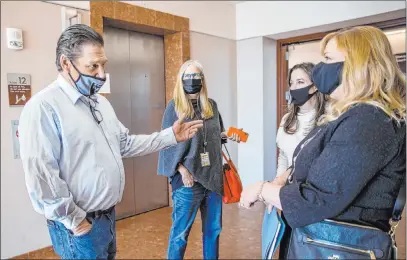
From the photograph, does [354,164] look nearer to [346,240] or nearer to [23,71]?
[346,240]

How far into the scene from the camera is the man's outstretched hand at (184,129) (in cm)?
167

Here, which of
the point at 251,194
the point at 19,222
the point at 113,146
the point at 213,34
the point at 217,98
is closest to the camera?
the point at 251,194

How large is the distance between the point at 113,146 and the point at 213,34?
1.55 m

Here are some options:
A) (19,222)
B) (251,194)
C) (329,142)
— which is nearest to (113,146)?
(251,194)

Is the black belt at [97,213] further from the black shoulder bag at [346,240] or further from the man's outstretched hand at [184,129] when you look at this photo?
the black shoulder bag at [346,240]

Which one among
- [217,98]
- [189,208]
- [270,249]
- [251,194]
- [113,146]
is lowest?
[189,208]

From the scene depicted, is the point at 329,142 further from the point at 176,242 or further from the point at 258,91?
the point at 258,91

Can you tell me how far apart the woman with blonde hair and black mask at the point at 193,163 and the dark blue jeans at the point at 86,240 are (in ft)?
2.01

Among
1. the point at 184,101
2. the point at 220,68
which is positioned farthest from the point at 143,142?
the point at 220,68

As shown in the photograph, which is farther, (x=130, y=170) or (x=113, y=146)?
(x=130, y=170)

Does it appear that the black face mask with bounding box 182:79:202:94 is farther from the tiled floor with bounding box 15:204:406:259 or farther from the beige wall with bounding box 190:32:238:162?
the tiled floor with bounding box 15:204:406:259

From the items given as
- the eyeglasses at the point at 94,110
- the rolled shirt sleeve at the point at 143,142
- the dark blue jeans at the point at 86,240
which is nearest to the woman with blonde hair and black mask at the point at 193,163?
the rolled shirt sleeve at the point at 143,142

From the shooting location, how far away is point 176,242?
197cm

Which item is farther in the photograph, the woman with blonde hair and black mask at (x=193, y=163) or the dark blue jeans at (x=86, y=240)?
the woman with blonde hair and black mask at (x=193, y=163)
